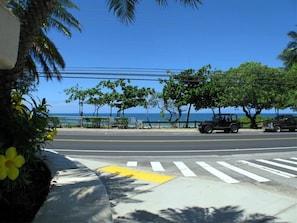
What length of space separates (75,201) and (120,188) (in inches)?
118

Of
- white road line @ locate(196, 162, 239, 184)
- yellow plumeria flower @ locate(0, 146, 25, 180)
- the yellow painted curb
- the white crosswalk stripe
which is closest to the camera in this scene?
yellow plumeria flower @ locate(0, 146, 25, 180)

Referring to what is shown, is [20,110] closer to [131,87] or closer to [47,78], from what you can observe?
[47,78]

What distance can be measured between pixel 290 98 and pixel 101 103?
20848 millimetres

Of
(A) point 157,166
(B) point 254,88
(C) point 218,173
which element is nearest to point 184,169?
(A) point 157,166

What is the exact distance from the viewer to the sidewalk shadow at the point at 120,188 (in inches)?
320

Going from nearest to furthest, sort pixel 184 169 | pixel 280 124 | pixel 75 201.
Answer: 1. pixel 75 201
2. pixel 184 169
3. pixel 280 124

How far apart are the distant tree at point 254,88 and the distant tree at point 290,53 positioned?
200 centimetres

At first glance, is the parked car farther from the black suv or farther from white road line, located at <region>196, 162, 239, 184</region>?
white road line, located at <region>196, 162, 239, 184</region>

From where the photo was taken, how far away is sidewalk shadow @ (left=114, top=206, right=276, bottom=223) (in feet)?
22.2

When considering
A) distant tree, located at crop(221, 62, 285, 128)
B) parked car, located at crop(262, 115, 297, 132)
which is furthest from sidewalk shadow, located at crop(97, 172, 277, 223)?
distant tree, located at crop(221, 62, 285, 128)

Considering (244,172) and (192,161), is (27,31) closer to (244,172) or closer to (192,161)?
(244,172)

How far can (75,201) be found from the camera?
21.2ft

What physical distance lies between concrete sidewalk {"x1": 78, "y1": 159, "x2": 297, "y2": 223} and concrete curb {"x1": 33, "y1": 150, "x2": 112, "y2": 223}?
0.57 m

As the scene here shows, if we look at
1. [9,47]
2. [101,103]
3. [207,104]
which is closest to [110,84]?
[101,103]
